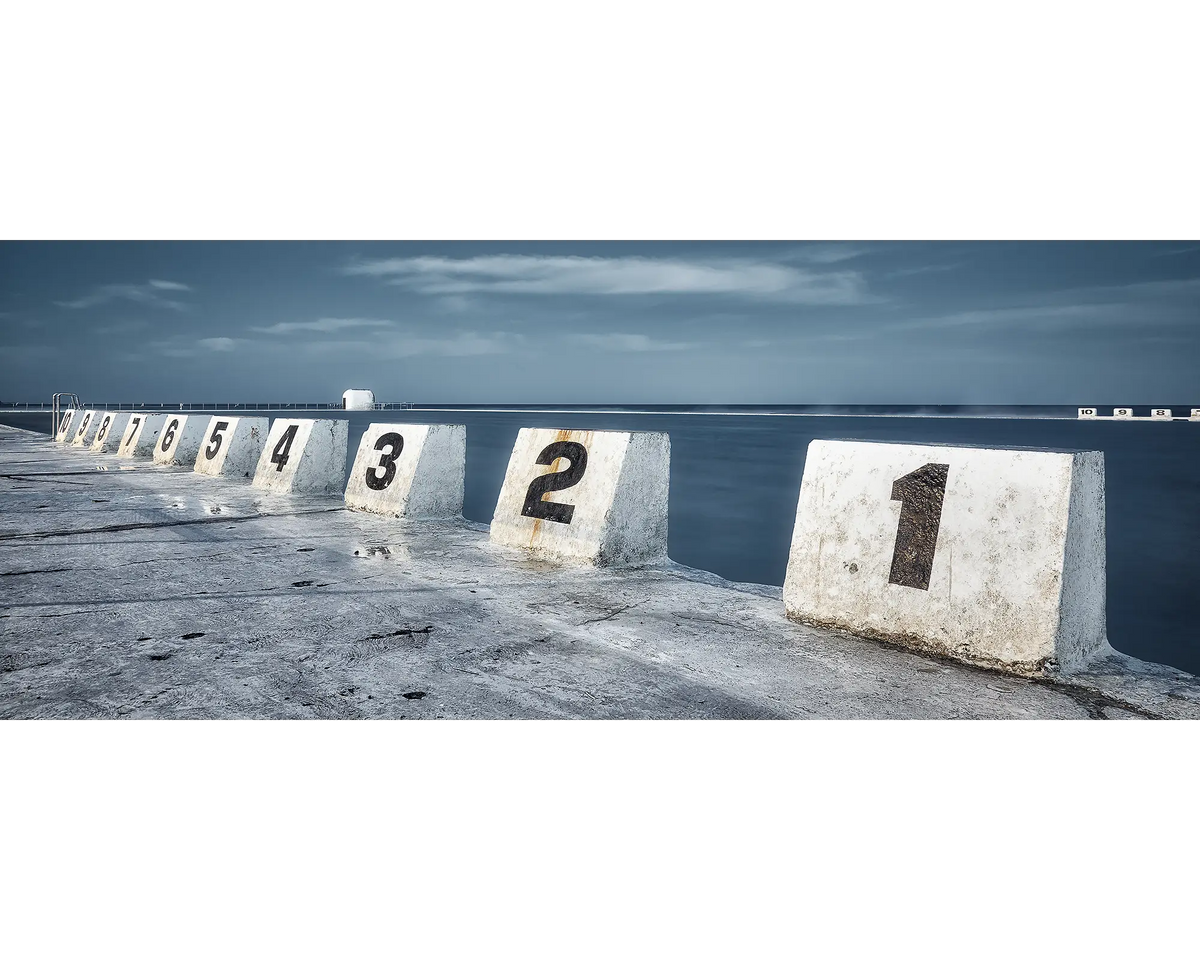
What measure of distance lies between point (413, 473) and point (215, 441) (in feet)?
24.8

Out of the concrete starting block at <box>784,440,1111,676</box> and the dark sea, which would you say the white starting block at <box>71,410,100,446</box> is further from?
the concrete starting block at <box>784,440,1111,676</box>

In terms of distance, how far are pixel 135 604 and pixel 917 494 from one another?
479 cm

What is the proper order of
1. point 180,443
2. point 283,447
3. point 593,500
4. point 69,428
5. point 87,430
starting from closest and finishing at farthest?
point 593,500 → point 283,447 → point 180,443 → point 87,430 → point 69,428

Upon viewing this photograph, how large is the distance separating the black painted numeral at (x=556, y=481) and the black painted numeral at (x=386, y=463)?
8.57ft

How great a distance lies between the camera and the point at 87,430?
23.6 m

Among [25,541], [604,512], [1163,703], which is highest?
[604,512]

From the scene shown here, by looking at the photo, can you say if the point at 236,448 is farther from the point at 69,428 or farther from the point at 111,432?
the point at 69,428

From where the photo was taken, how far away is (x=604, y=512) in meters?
5.97

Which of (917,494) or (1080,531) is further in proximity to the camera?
(917,494)

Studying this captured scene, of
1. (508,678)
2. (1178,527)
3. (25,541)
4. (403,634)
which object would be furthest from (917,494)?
(1178,527)

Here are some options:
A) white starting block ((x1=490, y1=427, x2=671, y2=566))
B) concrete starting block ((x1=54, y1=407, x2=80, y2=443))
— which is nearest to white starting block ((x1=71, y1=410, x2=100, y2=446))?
concrete starting block ((x1=54, y1=407, x2=80, y2=443))

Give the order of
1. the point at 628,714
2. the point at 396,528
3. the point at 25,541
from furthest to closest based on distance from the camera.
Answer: the point at 396,528 < the point at 25,541 < the point at 628,714

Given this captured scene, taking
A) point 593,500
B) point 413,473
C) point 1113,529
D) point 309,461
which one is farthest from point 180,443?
point 1113,529
